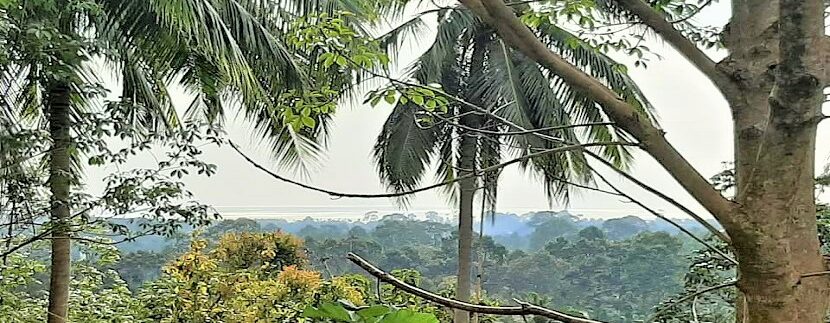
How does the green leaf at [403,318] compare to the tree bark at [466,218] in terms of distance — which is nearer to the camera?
the green leaf at [403,318]

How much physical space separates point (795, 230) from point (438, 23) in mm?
3382

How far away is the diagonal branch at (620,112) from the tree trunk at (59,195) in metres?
1.82

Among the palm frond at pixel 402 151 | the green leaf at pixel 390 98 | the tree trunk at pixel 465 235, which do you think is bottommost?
the tree trunk at pixel 465 235

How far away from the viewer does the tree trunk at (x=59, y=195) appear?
2078 millimetres

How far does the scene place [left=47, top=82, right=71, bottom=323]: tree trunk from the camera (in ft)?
6.82

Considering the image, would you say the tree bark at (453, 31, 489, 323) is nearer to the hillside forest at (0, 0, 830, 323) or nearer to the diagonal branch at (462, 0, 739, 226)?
the hillside forest at (0, 0, 830, 323)

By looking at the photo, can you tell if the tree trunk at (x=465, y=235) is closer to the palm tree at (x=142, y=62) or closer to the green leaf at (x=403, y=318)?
the palm tree at (x=142, y=62)

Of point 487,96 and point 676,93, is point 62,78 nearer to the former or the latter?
point 676,93

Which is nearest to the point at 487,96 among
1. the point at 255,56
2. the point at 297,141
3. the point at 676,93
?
the point at 297,141

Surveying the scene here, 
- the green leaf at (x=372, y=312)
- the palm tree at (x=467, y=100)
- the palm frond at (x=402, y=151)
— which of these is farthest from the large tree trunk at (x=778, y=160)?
the palm frond at (x=402, y=151)

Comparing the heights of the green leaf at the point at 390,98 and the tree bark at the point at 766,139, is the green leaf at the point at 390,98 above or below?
above

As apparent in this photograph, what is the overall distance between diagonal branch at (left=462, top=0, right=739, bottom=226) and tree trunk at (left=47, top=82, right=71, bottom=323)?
182 cm

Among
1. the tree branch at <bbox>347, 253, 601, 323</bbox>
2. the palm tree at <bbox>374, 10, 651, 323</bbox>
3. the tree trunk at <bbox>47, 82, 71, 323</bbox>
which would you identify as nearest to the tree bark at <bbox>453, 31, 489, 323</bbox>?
the palm tree at <bbox>374, 10, 651, 323</bbox>

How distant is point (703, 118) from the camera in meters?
1.78
